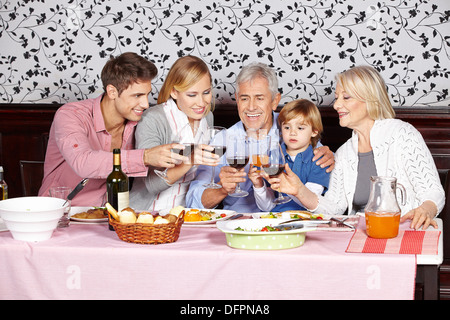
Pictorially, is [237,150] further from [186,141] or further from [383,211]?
[383,211]

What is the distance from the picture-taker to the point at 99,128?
3062mm

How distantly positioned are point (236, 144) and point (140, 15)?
6.06 ft

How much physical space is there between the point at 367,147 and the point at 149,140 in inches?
41.8

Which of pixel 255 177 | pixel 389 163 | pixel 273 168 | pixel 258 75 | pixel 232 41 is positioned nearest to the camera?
pixel 273 168

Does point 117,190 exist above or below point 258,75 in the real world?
below

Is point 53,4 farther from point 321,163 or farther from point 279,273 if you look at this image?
point 279,273

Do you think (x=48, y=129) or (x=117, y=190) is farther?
(x=48, y=129)

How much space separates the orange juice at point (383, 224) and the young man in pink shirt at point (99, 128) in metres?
1.13

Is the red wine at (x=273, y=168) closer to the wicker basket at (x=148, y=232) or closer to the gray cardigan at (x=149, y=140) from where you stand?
the wicker basket at (x=148, y=232)

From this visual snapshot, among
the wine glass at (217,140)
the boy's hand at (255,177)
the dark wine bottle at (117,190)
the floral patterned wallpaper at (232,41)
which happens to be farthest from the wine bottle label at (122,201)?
the floral patterned wallpaper at (232,41)

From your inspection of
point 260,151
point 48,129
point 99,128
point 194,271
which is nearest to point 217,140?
point 260,151

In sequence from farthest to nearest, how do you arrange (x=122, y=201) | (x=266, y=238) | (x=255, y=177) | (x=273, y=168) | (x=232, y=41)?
(x=232, y=41) → (x=255, y=177) → (x=273, y=168) → (x=122, y=201) → (x=266, y=238)
